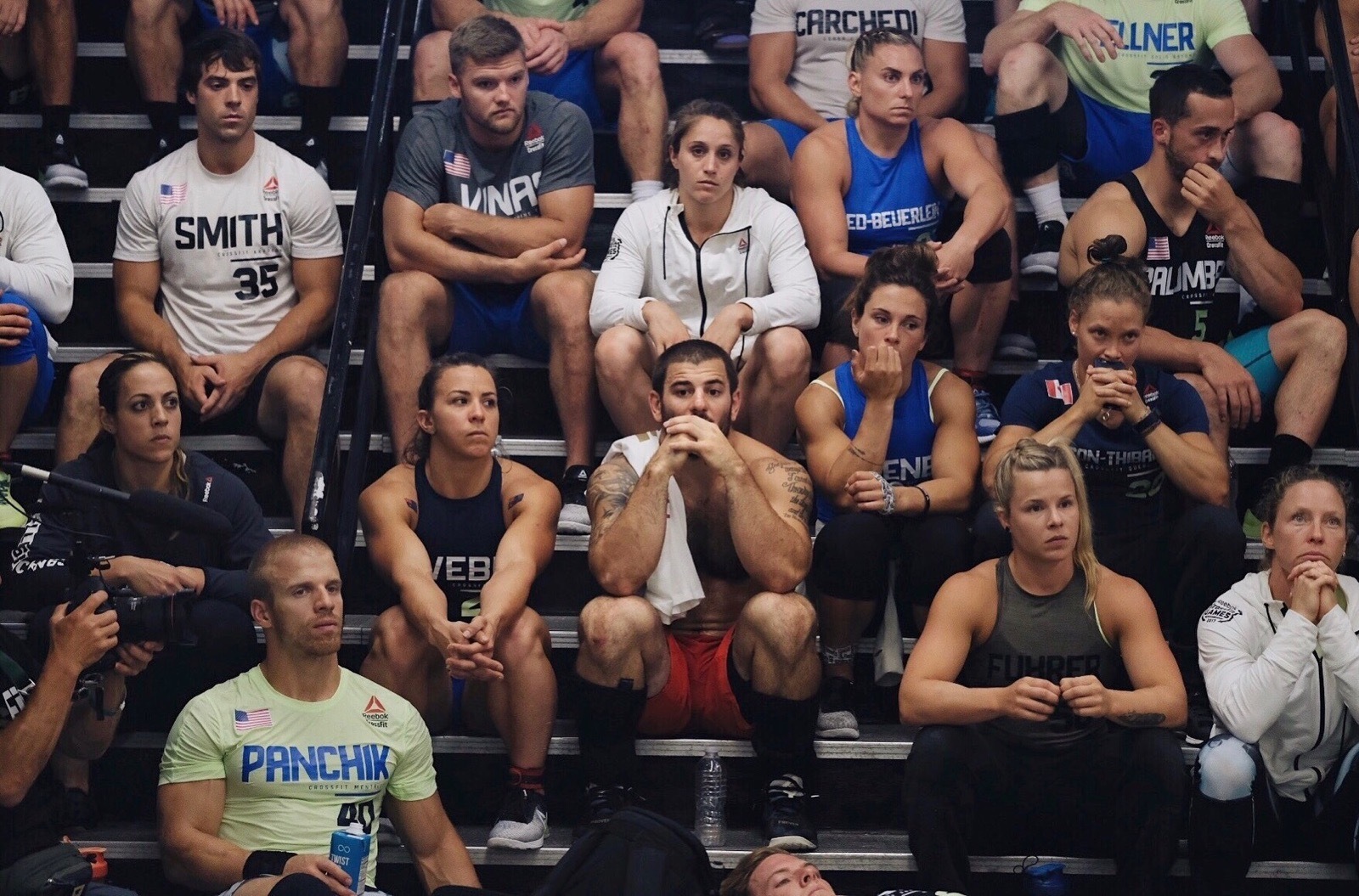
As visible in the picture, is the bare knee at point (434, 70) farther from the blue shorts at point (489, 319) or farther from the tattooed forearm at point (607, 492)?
the tattooed forearm at point (607, 492)

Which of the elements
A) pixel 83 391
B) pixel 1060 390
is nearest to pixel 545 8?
pixel 83 391

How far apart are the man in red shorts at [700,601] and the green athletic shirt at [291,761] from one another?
0.56 meters

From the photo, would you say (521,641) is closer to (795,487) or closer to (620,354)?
(795,487)

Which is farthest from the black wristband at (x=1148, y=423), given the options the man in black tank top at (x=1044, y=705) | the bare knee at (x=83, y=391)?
the bare knee at (x=83, y=391)

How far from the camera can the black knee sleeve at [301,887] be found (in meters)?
4.31

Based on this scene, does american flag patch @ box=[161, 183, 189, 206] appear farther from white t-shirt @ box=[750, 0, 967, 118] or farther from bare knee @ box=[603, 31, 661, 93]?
white t-shirt @ box=[750, 0, 967, 118]

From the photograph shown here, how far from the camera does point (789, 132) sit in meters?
6.45

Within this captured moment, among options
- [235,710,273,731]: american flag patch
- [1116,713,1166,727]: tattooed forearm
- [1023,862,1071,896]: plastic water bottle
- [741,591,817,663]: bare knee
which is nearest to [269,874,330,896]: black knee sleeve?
[235,710,273,731]: american flag patch

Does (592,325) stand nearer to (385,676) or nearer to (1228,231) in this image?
(385,676)

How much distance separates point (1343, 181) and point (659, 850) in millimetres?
3108

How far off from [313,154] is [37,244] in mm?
1075

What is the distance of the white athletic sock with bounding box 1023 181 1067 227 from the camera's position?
6320 mm

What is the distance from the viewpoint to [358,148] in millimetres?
6738

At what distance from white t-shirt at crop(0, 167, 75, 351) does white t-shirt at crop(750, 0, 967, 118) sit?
252 cm
